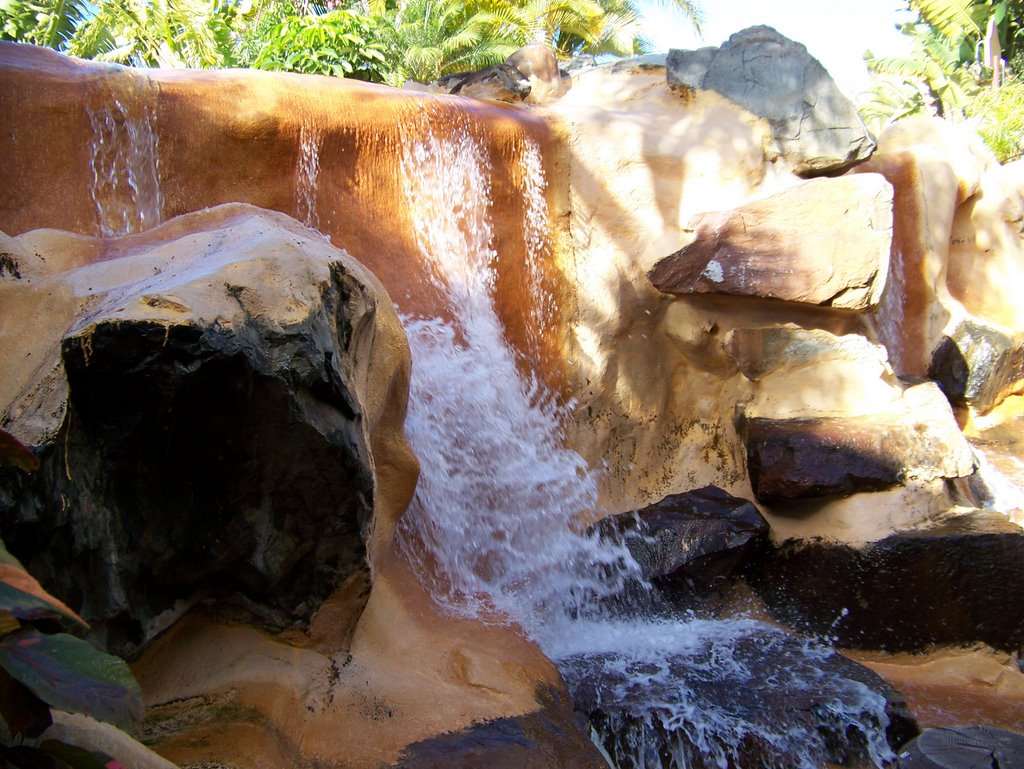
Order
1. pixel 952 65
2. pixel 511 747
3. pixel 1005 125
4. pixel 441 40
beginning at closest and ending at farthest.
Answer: pixel 511 747, pixel 441 40, pixel 1005 125, pixel 952 65

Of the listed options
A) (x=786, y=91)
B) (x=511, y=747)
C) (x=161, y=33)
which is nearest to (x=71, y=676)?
(x=511, y=747)

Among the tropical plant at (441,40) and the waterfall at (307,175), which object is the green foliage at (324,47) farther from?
the tropical plant at (441,40)

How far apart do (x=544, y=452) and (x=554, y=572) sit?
0.94 metres

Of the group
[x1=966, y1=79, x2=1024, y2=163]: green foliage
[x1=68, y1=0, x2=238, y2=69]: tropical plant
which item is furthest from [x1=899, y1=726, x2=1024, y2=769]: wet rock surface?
[x1=966, y1=79, x2=1024, y2=163]: green foliage

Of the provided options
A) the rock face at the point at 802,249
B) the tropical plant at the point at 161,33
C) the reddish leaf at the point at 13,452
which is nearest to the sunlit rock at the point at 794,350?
the rock face at the point at 802,249

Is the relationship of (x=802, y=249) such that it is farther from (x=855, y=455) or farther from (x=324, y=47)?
(x=324, y=47)

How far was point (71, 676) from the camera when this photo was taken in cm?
151

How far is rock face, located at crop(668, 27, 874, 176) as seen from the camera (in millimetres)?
6629

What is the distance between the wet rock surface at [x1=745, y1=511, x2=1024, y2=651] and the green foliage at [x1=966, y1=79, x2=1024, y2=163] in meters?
14.7

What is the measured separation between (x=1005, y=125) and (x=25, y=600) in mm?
19952

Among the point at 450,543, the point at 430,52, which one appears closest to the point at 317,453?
the point at 450,543

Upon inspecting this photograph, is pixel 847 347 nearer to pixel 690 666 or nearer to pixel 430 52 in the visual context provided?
pixel 690 666

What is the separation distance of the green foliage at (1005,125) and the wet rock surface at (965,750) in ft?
55.7

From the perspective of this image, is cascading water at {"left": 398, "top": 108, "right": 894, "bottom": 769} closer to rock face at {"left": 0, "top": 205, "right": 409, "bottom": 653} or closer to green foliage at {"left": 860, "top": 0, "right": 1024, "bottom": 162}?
rock face at {"left": 0, "top": 205, "right": 409, "bottom": 653}
